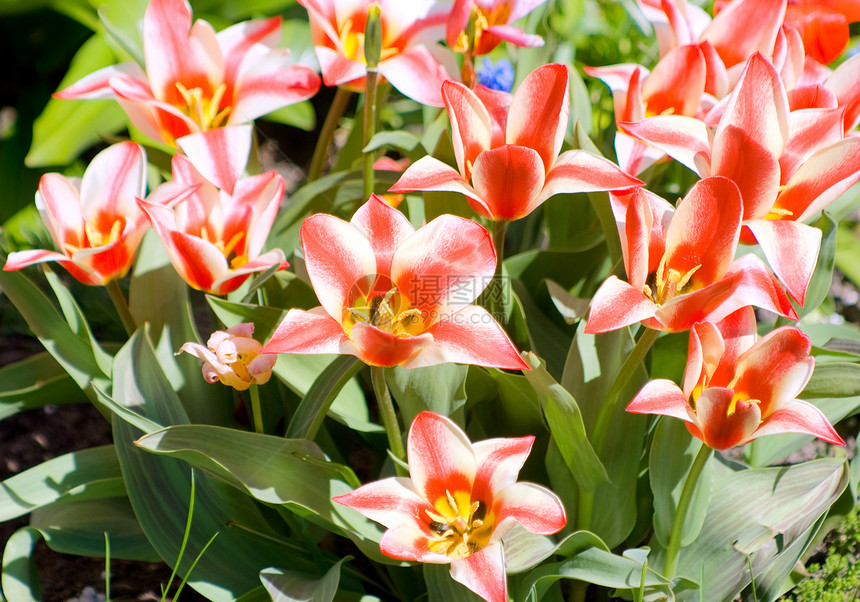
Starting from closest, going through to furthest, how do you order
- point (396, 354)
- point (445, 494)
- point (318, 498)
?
point (396, 354), point (445, 494), point (318, 498)

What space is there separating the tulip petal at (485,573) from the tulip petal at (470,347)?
18cm

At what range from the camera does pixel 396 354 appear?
67 centimetres

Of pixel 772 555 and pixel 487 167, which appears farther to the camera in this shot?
pixel 772 555

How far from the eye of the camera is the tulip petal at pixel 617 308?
2.20ft

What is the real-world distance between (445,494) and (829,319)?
137cm

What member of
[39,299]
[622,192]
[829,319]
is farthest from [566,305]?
[829,319]

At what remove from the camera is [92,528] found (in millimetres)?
1072

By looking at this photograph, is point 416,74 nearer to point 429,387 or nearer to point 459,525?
point 429,387

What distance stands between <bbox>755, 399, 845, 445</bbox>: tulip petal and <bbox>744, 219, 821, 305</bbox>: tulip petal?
0.37ft

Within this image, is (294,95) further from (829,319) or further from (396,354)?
(829,319)

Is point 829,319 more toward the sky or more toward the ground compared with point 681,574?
more toward the ground

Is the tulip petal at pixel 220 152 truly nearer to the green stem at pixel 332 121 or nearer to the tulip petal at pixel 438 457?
the green stem at pixel 332 121

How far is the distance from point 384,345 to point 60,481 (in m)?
0.63

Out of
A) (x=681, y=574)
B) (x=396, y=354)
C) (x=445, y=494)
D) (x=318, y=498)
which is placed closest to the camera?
(x=396, y=354)
